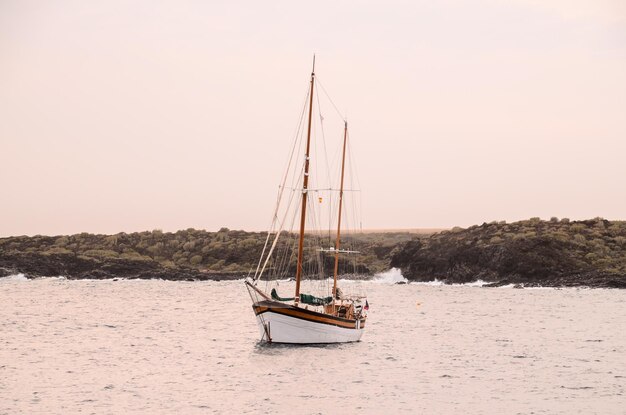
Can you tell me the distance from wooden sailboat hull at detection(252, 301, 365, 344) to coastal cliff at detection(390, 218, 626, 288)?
7875 cm

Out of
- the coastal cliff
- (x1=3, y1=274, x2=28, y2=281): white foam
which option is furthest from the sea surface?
(x1=3, y1=274, x2=28, y2=281): white foam

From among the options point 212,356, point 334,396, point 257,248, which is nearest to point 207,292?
point 257,248

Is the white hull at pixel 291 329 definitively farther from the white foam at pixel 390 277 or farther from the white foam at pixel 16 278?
the white foam at pixel 390 277

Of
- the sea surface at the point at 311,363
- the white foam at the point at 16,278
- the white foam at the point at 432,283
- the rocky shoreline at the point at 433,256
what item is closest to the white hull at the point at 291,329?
the sea surface at the point at 311,363

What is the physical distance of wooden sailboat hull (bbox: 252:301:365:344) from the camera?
4809 centimetres

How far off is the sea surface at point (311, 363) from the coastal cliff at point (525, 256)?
45.1 m

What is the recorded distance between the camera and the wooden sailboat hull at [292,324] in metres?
48.1

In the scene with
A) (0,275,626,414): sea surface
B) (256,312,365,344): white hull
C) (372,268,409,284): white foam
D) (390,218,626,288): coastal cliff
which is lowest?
(0,275,626,414): sea surface

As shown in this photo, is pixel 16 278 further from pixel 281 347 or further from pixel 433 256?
pixel 281 347

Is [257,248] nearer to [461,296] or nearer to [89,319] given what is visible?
[461,296]

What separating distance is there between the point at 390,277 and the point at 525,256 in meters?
32.5

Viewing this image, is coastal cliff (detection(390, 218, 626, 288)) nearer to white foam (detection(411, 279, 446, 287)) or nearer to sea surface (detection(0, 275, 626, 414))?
white foam (detection(411, 279, 446, 287))

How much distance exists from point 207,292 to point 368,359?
73.7 meters

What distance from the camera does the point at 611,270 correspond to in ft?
424
